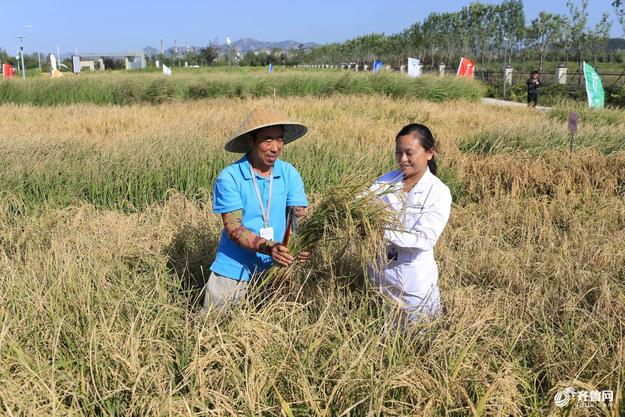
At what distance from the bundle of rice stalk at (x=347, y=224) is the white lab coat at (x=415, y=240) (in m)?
0.05

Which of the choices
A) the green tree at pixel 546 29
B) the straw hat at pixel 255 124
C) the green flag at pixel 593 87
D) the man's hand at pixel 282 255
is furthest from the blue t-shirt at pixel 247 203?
the green tree at pixel 546 29

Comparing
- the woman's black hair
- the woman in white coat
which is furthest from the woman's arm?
the woman's black hair

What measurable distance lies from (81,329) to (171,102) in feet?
37.9

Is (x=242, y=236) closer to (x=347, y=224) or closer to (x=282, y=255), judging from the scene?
(x=282, y=255)

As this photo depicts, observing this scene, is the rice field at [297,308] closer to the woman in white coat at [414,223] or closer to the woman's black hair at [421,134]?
the woman in white coat at [414,223]

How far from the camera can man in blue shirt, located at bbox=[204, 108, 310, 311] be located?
2189 mm

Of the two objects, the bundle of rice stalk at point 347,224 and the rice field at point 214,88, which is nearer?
the bundle of rice stalk at point 347,224

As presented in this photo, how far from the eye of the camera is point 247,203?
7.39 ft

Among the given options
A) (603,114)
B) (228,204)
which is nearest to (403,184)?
(228,204)

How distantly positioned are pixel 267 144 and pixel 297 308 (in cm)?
70

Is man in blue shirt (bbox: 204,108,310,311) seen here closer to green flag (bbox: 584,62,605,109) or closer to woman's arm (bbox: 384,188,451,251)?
woman's arm (bbox: 384,188,451,251)

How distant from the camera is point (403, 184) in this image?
2.27 metres

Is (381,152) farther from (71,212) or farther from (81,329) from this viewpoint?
(81,329)

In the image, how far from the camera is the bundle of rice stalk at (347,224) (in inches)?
82.3
